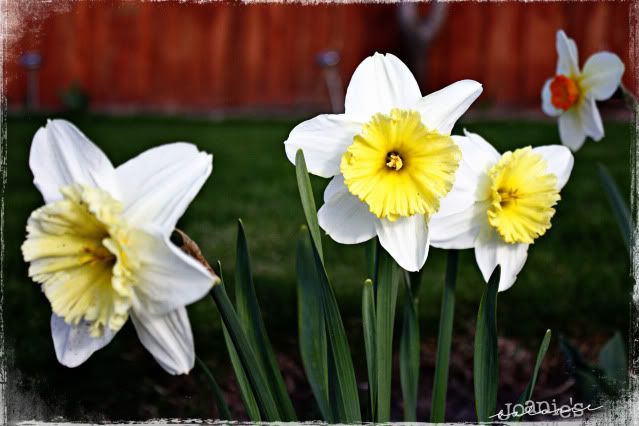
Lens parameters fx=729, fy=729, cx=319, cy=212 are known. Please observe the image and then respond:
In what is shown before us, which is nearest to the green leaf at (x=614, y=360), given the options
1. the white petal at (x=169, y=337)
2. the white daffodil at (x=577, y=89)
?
the white daffodil at (x=577, y=89)

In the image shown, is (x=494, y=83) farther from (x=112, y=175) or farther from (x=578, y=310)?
(x=112, y=175)

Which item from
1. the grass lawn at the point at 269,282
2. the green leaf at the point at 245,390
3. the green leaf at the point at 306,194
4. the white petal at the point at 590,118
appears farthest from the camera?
the grass lawn at the point at 269,282

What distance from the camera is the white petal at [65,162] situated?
2.79 feet

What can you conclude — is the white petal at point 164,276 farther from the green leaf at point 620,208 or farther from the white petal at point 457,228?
the green leaf at point 620,208

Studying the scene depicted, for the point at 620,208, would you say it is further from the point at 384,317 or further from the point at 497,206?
the point at 384,317

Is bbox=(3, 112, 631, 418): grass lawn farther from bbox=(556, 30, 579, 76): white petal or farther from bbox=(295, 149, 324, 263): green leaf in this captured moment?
bbox=(556, 30, 579, 76): white petal

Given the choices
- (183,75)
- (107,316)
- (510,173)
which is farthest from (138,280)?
(183,75)

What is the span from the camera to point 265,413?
932mm

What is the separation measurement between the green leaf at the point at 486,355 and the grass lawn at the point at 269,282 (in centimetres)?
76

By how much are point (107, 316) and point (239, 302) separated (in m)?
0.25

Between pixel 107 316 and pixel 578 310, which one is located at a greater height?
pixel 107 316

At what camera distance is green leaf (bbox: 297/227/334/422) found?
1.12 meters

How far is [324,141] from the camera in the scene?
0.92 meters

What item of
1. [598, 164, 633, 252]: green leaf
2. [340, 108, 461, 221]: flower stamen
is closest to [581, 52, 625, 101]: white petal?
[598, 164, 633, 252]: green leaf
